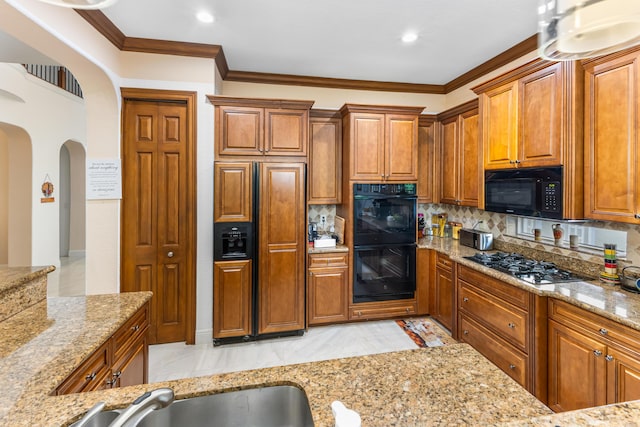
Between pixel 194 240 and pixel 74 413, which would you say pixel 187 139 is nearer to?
pixel 194 240

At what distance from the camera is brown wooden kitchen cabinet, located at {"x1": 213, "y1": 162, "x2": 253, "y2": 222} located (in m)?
2.93

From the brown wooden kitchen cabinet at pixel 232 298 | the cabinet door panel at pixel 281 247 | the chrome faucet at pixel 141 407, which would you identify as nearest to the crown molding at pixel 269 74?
the cabinet door panel at pixel 281 247

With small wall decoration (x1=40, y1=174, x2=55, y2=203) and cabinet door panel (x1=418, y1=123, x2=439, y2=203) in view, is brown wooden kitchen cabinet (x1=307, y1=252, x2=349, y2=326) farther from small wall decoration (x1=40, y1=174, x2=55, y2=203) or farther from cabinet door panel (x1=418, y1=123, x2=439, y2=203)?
small wall decoration (x1=40, y1=174, x2=55, y2=203)

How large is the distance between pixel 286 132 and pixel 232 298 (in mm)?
1765

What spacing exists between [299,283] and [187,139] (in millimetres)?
1842

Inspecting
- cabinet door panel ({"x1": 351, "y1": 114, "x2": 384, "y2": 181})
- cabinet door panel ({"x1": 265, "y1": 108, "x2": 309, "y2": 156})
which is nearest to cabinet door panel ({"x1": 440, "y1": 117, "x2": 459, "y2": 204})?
cabinet door panel ({"x1": 351, "y1": 114, "x2": 384, "y2": 181})

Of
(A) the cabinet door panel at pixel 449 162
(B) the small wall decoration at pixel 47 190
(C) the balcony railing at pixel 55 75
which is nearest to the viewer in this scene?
(A) the cabinet door panel at pixel 449 162

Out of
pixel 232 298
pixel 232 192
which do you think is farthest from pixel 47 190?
pixel 232 298

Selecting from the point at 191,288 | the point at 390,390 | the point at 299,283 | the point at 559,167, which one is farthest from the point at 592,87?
the point at 191,288

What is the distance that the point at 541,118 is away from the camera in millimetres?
2318

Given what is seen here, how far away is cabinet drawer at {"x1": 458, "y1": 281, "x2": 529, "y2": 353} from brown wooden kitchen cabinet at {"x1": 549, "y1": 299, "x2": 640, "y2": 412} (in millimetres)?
180

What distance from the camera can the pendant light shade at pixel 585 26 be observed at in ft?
3.04

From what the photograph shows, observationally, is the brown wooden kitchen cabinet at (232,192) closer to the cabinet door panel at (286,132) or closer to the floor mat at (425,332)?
the cabinet door panel at (286,132)

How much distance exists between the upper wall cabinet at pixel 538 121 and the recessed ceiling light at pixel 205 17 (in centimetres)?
249
